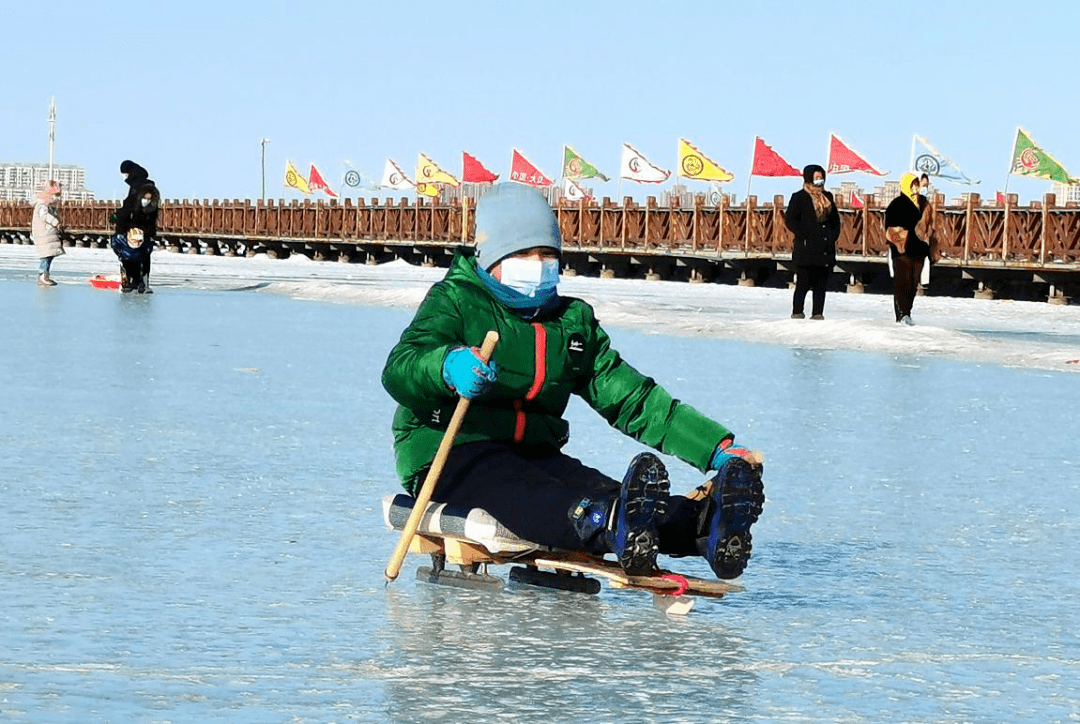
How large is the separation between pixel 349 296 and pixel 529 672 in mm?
20790

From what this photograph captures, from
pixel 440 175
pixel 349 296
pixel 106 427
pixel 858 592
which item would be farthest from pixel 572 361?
pixel 440 175

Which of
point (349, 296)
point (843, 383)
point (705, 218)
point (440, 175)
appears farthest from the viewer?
point (440, 175)

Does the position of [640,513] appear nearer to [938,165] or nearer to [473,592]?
[473,592]

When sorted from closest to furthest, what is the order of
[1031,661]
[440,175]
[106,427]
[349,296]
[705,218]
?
1. [1031,661]
2. [106,427]
3. [349,296]
4. [705,218]
5. [440,175]

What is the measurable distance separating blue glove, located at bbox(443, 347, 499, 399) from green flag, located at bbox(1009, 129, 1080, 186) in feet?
108

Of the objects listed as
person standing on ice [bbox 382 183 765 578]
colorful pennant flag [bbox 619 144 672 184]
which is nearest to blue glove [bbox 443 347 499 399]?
person standing on ice [bbox 382 183 765 578]

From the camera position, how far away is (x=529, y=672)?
159 inches

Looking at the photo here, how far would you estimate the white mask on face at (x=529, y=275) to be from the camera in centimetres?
493

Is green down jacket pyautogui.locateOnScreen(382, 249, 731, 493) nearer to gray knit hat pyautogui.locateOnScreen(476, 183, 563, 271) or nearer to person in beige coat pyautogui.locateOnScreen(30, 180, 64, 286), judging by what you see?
gray knit hat pyautogui.locateOnScreen(476, 183, 563, 271)

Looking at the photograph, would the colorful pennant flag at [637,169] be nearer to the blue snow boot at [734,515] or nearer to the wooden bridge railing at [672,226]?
the wooden bridge railing at [672,226]

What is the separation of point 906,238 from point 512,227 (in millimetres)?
13120

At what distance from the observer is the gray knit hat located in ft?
16.2

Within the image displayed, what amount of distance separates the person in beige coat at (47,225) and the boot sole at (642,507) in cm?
1929

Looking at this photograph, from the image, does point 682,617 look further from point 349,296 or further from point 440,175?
point 440,175
